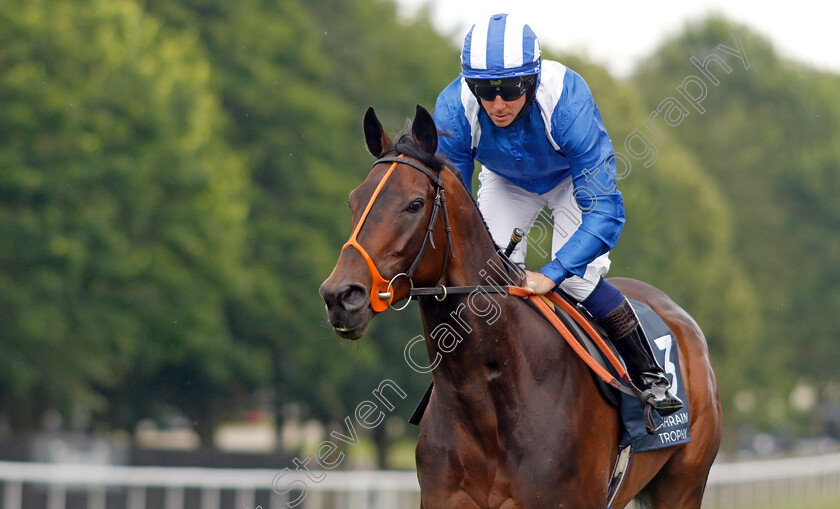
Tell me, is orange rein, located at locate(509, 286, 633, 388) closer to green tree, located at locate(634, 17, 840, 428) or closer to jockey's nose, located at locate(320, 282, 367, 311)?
jockey's nose, located at locate(320, 282, 367, 311)

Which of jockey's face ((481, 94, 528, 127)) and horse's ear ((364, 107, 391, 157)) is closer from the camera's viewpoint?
horse's ear ((364, 107, 391, 157))

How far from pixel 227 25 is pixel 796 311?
74.4 feet

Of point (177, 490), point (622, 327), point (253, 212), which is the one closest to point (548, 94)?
point (622, 327)

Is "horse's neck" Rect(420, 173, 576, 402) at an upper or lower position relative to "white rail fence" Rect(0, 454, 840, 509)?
upper

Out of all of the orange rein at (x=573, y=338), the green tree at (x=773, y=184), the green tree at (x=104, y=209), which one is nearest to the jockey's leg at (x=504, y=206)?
the orange rein at (x=573, y=338)

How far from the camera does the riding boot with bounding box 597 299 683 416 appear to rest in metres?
5.39

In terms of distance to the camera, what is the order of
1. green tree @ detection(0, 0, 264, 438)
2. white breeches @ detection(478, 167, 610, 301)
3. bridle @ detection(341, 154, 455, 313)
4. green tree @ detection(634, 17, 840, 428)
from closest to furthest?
bridle @ detection(341, 154, 455, 313) < white breeches @ detection(478, 167, 610, 301) < green tree @ detection(0, 0, 264, 438) < green tree @ detection(634, 17, 840, 428)

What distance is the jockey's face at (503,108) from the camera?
4.93 metres

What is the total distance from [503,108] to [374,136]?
22.9 inches

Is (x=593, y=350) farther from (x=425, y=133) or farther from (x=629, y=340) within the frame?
(x=425, y=133)

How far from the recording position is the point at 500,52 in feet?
15.9

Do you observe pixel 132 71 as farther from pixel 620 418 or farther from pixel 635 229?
pixel 620 418

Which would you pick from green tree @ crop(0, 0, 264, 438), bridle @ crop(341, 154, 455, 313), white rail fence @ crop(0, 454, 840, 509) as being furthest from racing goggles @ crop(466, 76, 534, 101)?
green tree @ crop(0, 0, 264, 438)

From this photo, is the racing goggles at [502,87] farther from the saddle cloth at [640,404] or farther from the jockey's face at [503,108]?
the saddle cloth at [640,404]
